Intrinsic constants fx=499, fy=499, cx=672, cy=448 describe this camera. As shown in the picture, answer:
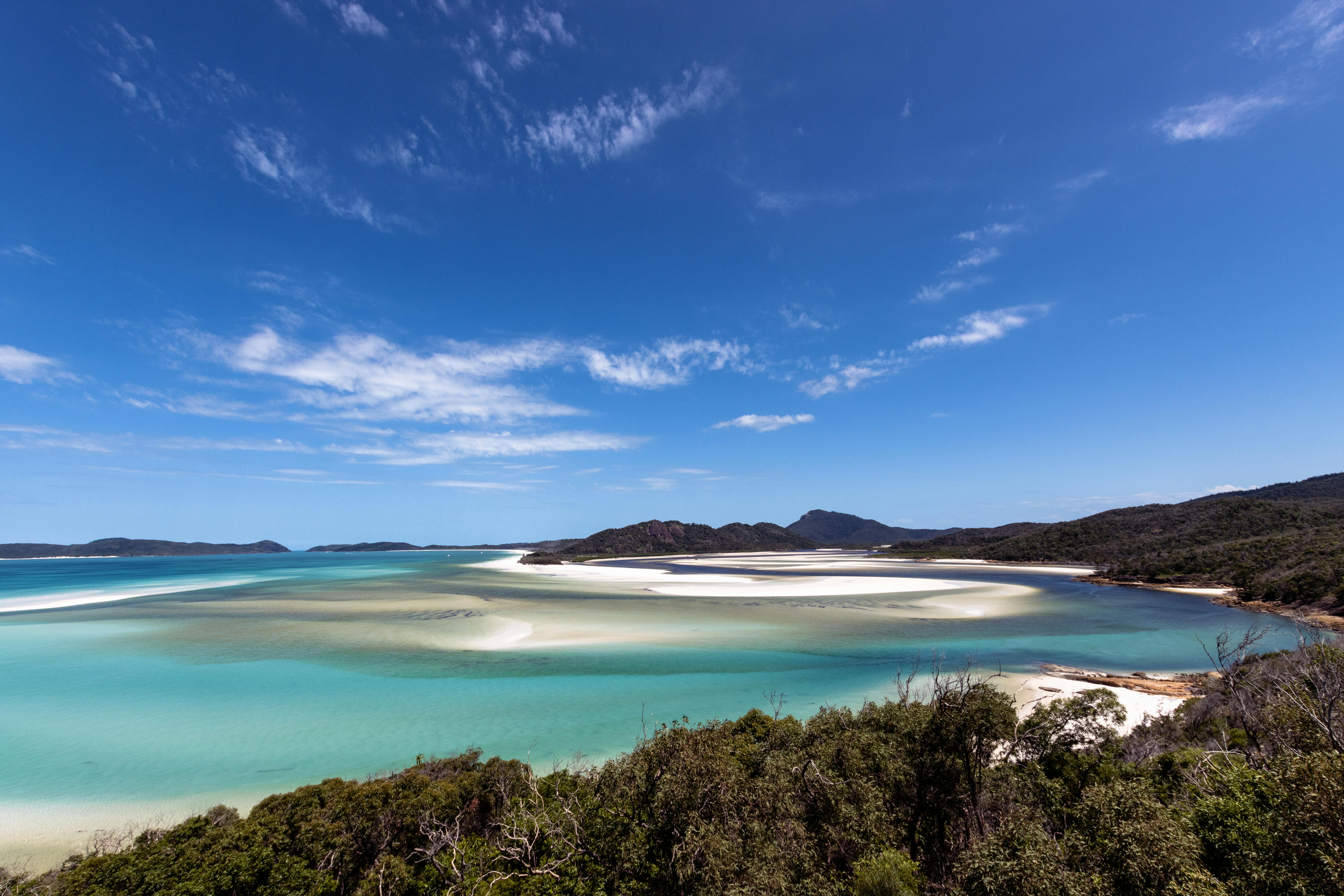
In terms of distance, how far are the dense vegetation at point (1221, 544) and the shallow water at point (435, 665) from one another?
9162 mm

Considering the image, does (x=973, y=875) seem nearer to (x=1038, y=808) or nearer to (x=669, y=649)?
(x=1038, y=808)

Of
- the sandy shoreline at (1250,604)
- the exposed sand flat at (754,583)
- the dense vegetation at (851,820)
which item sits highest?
the dense vegetation at (851,820)

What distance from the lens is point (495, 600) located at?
173 ft

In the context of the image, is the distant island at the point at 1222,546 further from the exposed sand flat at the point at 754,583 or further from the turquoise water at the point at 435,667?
the exposed sand flat at the point at 754,583

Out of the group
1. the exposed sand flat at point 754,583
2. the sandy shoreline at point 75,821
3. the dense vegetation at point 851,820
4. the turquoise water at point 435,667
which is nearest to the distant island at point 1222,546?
the turquoise water at point 435,667

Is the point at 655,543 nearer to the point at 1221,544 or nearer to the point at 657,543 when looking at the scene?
the point at 657,543

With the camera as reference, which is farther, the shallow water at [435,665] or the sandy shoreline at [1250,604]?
the sandy shoreline at [1250,604]

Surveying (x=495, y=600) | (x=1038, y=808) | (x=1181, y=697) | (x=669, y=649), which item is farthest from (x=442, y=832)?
(x=495, y=600)

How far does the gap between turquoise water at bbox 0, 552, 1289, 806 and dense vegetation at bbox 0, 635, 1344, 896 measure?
17.3ft

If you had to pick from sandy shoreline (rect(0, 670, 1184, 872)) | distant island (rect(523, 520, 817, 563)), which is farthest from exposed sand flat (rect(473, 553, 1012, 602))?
distant island (rect(523, 520, 817, 563))

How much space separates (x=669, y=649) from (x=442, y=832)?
68.6ft

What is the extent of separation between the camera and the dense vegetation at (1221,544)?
157 ft

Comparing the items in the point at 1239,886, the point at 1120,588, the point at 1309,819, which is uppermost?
the point at 1309,819

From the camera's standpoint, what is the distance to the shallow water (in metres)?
16.4
